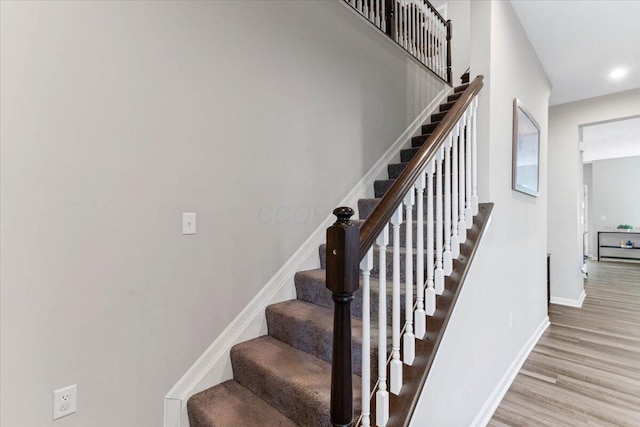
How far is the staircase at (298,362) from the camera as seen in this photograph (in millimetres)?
1376

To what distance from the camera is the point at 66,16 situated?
130 centimetres

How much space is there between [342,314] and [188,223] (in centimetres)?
107

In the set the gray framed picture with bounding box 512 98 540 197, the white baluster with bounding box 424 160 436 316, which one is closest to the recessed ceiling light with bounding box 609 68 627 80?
the gray framed picture with bounding box 512 98 540 197

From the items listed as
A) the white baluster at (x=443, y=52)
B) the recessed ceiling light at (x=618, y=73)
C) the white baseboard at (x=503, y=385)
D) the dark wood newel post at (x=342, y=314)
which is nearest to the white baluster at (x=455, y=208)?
the dark wood newel post at (x=342, y=314)

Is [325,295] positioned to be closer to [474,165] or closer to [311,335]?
[311,335]

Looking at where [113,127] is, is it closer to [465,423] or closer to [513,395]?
[465,423]

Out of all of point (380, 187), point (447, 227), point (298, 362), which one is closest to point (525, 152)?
point (380, 187)

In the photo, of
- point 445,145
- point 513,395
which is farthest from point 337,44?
point 513,395

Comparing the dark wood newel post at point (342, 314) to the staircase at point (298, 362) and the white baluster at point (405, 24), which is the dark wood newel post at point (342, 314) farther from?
the white baluster at point (405, 24)

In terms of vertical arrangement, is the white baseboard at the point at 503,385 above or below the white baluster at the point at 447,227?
below

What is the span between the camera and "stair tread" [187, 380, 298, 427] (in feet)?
4.70

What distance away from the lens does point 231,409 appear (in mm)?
1526

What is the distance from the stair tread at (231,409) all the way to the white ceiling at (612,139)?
18.2ft

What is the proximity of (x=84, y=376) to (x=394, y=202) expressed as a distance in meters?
1.48
